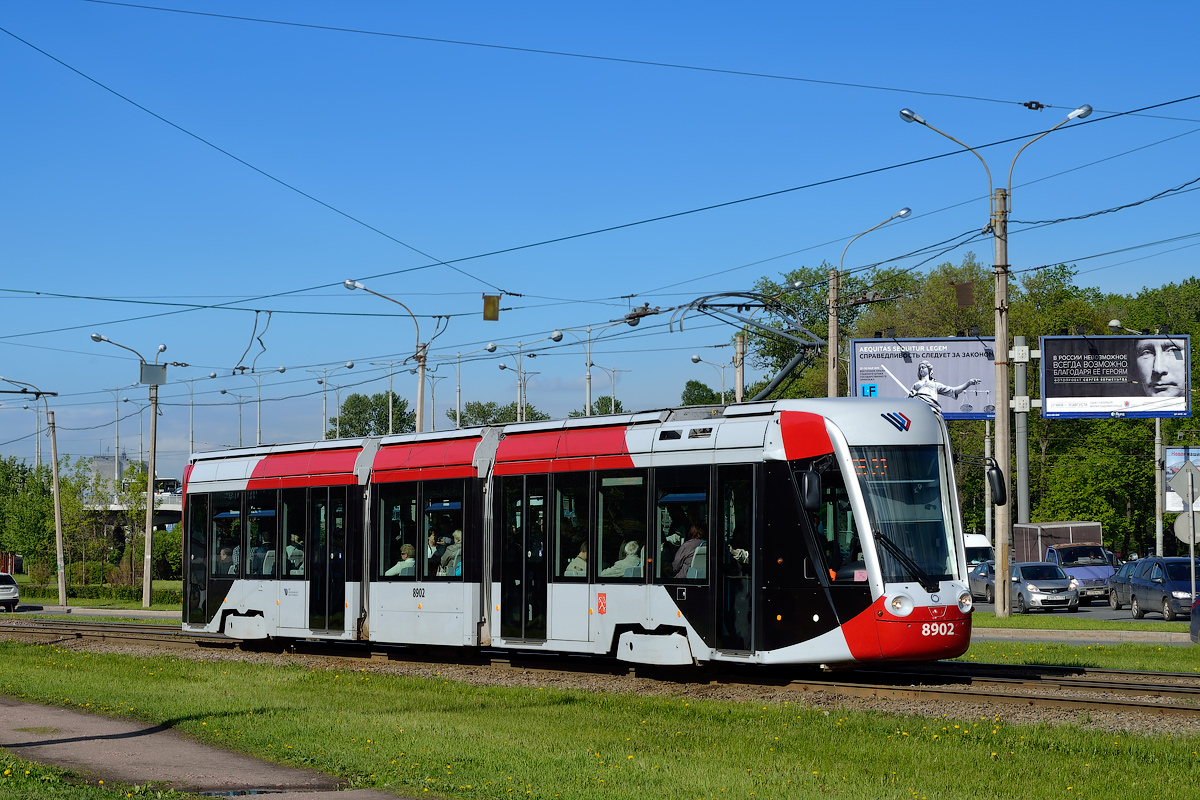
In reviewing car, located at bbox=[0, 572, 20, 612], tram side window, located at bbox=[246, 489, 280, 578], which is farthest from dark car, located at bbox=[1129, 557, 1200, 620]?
car, located at bbox=[0, 572, 20, 612]

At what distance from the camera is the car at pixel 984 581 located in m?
42.1

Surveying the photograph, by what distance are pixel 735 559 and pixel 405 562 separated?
626cm

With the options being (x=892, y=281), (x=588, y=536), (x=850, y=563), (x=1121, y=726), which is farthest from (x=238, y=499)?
(x=892, y=281)

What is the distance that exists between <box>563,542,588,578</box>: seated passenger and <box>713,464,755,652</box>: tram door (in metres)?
2.18

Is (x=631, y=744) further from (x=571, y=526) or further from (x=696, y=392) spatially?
(x=696, y=392)

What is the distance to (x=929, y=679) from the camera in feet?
50.8

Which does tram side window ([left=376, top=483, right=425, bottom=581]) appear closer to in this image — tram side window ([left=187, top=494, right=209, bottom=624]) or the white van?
tram side window ([left=187, top=494, right=209, bottom=624])

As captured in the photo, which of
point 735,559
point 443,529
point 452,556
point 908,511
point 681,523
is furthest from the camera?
point 443,529

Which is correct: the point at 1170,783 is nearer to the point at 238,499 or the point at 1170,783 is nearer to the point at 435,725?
the point at 435,725

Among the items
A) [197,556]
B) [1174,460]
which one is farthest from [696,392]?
[197,556]

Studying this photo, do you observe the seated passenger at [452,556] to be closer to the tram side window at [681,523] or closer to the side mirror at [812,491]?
the tram side window at [681,523]

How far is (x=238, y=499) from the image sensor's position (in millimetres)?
22781

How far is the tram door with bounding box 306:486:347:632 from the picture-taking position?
20.6 metres

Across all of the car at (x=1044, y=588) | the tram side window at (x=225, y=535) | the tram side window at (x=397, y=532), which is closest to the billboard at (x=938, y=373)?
the car at (x=1044, y=588)
